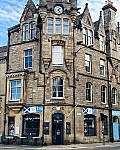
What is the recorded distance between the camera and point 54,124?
26.4 metres

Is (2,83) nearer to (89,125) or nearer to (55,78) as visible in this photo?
(55,78)

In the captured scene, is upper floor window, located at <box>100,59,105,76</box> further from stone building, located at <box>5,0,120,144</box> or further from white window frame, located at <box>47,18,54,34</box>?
white window frame, located at <box>47,18,54,34</box>

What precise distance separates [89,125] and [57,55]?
9.15 m

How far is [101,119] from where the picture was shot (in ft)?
100.0

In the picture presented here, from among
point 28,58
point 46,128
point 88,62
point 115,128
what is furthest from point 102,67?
point 46,128

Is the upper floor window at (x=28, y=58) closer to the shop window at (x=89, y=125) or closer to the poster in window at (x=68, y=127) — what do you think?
the poster in window at (x=68, y=127)

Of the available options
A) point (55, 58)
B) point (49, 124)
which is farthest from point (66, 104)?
point (55, 58)

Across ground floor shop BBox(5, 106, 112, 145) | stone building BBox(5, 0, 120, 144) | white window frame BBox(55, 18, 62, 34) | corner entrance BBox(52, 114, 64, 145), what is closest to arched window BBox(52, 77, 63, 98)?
stone building BBox(5, 0, 120, 144)

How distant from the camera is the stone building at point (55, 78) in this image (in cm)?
2654

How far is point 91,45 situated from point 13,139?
14406 millimetres

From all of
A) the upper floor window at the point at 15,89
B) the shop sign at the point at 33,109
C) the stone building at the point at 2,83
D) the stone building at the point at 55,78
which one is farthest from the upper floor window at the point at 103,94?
the stone building at the point at 2,83

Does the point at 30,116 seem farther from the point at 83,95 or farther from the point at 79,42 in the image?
the point at 79,42

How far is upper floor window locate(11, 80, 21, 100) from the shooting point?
2805 centimetres

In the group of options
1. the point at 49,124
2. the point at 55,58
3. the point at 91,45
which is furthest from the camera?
the point at 91,45
